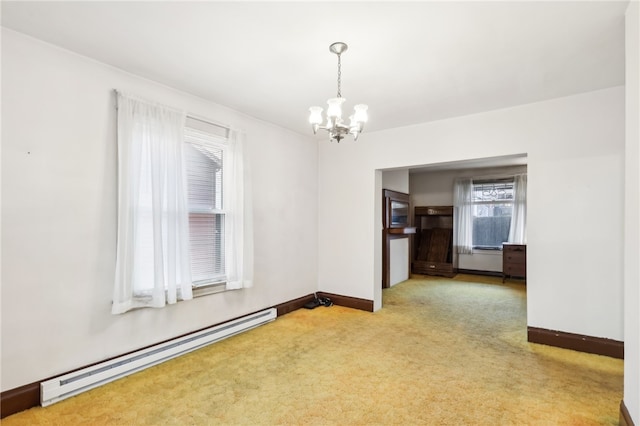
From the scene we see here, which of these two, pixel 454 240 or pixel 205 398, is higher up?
pixel 454 240

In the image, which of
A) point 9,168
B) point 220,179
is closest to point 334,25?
point 220,179

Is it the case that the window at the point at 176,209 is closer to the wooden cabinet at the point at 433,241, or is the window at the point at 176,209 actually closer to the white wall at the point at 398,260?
the white wall at the point at 398,260

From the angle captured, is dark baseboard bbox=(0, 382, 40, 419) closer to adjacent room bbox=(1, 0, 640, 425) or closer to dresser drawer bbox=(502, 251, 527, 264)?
adjacent room bbox=(1, 0, 640, 425)

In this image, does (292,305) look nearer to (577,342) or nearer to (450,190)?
(577,342)

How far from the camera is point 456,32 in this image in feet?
7.08

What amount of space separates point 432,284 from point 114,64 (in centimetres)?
625

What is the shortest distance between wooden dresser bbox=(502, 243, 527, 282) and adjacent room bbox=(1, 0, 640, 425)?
104 inches

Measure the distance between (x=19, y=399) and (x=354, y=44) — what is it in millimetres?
3415

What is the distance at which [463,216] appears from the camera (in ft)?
25.1

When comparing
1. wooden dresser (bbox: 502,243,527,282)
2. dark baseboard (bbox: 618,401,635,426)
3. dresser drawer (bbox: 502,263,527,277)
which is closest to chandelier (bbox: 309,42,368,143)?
dark baseboard (bbox: 618,401,635,426)

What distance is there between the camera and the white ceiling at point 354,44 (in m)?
1.94

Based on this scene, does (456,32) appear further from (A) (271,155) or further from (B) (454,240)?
(B) (454,240)

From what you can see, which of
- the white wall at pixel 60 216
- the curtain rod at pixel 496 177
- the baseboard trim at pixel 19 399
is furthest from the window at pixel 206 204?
the curtain rod at pixel 496 177

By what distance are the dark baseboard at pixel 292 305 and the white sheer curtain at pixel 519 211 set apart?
5079mm
